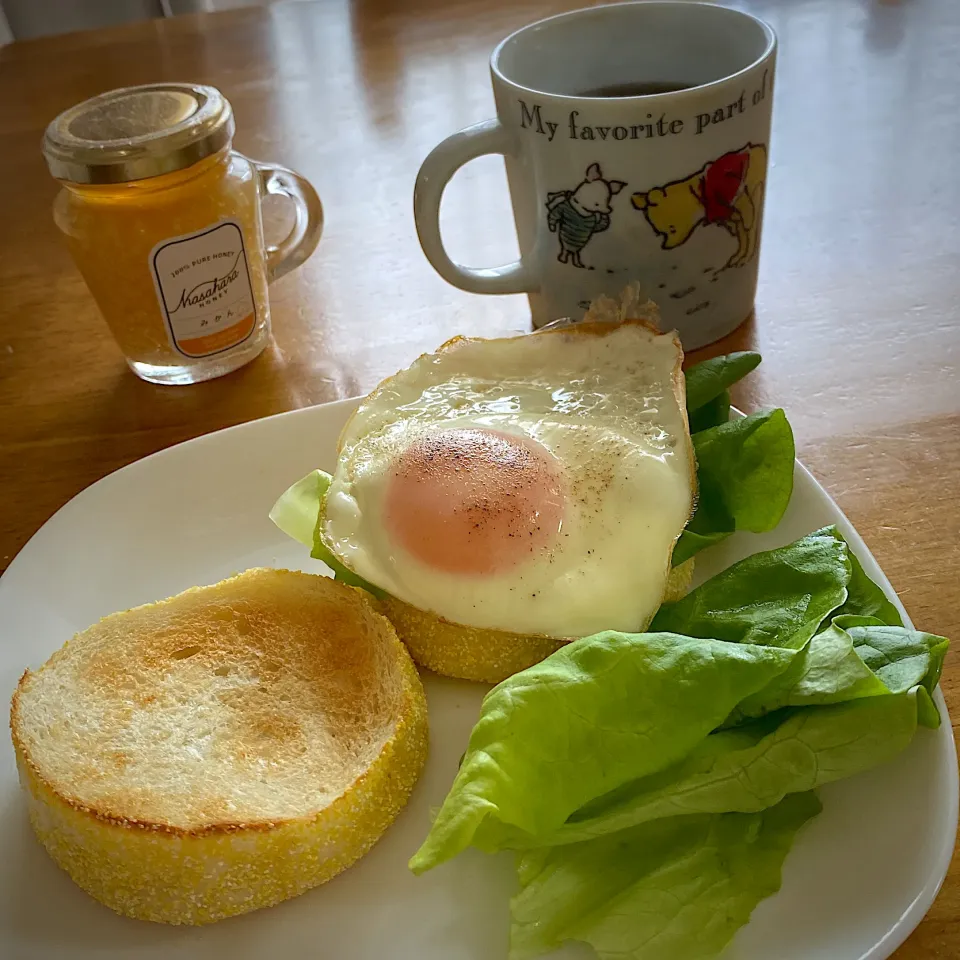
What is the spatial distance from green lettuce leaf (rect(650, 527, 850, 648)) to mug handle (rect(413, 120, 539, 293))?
25.4 inches

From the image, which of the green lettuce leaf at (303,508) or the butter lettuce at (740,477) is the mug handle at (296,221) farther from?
the butter lettuce at (740,477)

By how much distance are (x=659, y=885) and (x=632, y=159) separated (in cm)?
94

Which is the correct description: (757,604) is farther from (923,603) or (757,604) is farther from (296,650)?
(296,650)

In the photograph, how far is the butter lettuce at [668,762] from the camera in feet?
2.89

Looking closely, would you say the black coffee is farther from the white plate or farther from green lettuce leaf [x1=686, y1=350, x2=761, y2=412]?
the white plate

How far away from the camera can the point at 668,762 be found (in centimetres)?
93

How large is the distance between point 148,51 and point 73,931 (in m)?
2.77

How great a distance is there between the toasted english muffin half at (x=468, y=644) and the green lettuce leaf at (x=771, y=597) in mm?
50

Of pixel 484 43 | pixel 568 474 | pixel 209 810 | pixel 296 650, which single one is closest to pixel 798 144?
pixel 484 43

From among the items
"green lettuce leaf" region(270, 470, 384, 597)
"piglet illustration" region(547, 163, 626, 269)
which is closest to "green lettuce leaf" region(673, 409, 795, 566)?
"piglet illustration" region(547, 163, 626, 269)

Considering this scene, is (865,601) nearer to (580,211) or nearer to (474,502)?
(474,502)

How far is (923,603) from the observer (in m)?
1.16

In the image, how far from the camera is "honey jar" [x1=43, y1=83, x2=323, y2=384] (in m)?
1.42

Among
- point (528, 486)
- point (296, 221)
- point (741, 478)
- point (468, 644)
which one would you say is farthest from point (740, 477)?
point (296, 221)
